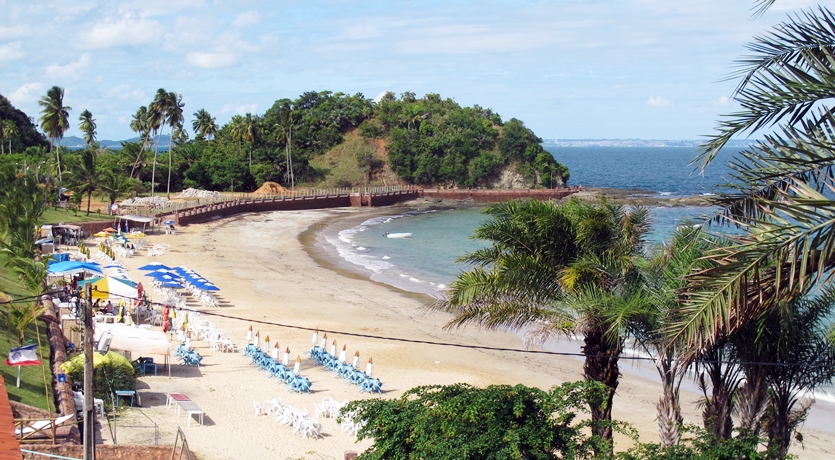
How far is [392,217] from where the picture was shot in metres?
66.9

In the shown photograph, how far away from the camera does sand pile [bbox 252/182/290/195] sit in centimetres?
7414

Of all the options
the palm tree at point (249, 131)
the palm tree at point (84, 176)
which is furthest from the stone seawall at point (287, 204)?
the palm tree at point (249, 131)

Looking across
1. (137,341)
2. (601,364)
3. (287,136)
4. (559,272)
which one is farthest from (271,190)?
(601,364)

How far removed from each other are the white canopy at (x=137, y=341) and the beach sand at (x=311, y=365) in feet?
2.39

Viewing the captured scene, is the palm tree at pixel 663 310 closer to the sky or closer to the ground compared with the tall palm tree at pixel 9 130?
closer to the ground

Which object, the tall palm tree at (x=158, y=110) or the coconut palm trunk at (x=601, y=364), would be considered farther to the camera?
the tall palm tree at (x=158, y=110)

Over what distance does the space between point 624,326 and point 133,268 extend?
89.5 ft

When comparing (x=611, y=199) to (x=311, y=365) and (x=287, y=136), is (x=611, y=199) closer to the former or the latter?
(x=287, y=136)

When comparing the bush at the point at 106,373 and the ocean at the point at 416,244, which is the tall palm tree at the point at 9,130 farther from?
the bush at the point at 106,373

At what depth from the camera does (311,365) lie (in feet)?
63.7

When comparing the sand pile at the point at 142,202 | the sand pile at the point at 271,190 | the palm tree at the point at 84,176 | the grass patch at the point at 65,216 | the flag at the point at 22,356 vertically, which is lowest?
the flag at the point at 22,356

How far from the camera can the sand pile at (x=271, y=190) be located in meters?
74.1

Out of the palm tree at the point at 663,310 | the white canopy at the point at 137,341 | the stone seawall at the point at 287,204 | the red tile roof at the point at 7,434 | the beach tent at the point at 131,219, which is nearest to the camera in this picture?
the palm tree at the point at 663,310

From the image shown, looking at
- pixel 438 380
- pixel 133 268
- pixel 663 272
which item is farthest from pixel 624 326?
pixel 133 268
